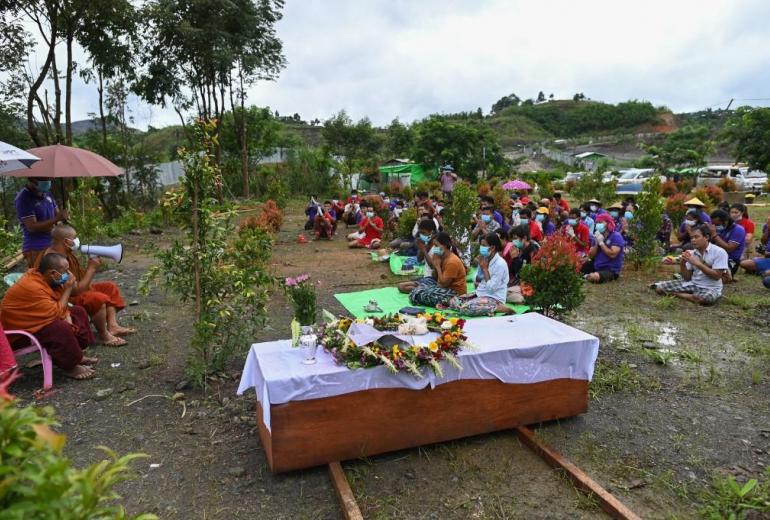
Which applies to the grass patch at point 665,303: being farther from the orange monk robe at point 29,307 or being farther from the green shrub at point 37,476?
the green shrub at point 37,476

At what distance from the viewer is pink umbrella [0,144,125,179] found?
228 inches

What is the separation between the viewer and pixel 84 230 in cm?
934

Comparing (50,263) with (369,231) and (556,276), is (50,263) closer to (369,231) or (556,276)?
(556,276)

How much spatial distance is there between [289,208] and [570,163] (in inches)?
1326

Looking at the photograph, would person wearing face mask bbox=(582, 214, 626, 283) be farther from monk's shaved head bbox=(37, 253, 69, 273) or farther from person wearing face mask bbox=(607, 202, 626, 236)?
monk's shaved head bbox=(37, 253, 69, 273)

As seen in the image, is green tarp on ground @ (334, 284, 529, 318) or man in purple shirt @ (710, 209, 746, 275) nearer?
green tarp on ground @ (334, 284, 529, 318)

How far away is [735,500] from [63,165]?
6.88 m

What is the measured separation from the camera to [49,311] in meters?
4.54

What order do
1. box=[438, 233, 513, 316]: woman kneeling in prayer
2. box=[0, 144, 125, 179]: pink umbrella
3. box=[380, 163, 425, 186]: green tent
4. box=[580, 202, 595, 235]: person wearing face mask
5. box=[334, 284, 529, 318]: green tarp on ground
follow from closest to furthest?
1. box=[0, 144, 125, 179]: pink umbrella
2. box=[438, 233, 513, 316]: woman kneeling in prayer
3. box=[334, 284, 529, 318]: green tarp on ground
4. box=[580, 202, 595, 235]: person wearing face mask
5. box=[380, 163, 425, 186]: green tent

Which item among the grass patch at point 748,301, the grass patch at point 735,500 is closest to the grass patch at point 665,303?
the grass patch at point 748,301

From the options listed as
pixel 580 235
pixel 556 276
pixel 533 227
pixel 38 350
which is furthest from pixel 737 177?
pixel 38 350

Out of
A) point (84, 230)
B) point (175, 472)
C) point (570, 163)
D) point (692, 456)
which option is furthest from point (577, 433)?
point (570, 163)

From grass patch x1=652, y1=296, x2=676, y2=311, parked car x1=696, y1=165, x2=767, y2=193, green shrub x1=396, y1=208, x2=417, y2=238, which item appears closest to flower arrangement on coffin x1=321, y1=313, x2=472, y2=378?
grass patch x1=652, y1=296, x2=676, y2=311

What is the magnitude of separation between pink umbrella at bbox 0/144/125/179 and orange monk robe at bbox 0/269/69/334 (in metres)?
1.70
